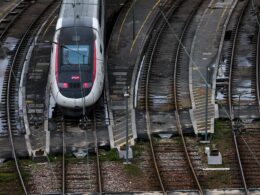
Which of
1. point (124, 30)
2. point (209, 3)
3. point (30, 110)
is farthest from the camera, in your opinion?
point (209, 3)

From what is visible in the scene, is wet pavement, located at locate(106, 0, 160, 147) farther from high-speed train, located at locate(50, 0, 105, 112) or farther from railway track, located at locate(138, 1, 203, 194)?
high-speed train, located at locate(50, 0, 105, 112)

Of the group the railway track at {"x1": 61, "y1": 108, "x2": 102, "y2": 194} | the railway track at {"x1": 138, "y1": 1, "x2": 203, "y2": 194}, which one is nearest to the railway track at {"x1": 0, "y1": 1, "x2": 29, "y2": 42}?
the railway track at {"x1": 138, "y1": 1, "x2": 203, "y2": 194}

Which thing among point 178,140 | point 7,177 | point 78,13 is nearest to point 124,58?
point 78,13

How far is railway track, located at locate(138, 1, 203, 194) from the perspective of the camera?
4153cm

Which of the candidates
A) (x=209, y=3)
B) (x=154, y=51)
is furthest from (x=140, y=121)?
(x=209, y=3)

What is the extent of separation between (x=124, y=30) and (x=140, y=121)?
16572 millimetres

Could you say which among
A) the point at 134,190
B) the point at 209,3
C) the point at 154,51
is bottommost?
the point at 134,190

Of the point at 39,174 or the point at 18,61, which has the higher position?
the point at 18,61

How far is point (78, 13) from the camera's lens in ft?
169

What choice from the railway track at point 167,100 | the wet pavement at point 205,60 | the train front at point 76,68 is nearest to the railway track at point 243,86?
the wet pavement at point 205,60

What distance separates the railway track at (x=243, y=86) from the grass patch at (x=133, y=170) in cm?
522

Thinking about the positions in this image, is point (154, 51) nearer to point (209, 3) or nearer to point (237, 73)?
point (237, 73)

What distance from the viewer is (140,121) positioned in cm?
4841

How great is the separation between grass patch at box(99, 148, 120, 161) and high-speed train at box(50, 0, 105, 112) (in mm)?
3475
